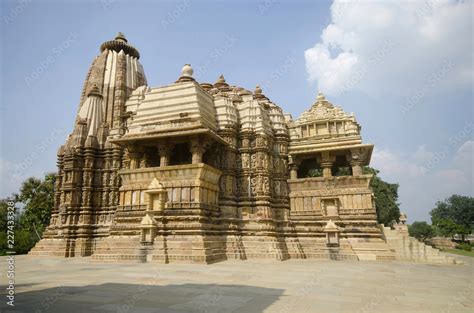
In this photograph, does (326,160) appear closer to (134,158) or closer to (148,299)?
(134,158)

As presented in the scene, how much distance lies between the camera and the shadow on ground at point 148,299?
580cm

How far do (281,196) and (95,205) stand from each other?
1434 centimetres

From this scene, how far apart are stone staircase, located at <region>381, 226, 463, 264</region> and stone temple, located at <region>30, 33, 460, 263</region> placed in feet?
1.43

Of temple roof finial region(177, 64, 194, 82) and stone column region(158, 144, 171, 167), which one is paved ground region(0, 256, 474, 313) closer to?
stone column region(158, 144, 171, 167)

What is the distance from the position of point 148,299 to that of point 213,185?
11.9m

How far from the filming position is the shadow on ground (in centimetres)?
580

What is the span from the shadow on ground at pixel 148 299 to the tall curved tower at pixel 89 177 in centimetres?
1718

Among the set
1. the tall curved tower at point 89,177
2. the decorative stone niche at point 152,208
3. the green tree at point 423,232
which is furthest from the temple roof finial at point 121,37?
the green tree at point 423,232

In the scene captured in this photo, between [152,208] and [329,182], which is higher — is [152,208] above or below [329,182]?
below

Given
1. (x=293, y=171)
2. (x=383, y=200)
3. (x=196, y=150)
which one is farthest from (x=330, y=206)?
(x=383, y=200)

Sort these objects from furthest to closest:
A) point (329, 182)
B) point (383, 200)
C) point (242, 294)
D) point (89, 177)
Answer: point (383, 200) → point (89, 177) → point (329, 182) → point (242, 294)

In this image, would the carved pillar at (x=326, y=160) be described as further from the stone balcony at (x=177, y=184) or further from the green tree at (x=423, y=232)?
the green tree at (x=423, y=232)

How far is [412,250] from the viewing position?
59.2 ft

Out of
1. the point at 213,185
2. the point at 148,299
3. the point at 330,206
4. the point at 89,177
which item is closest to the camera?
the point at 148,299
